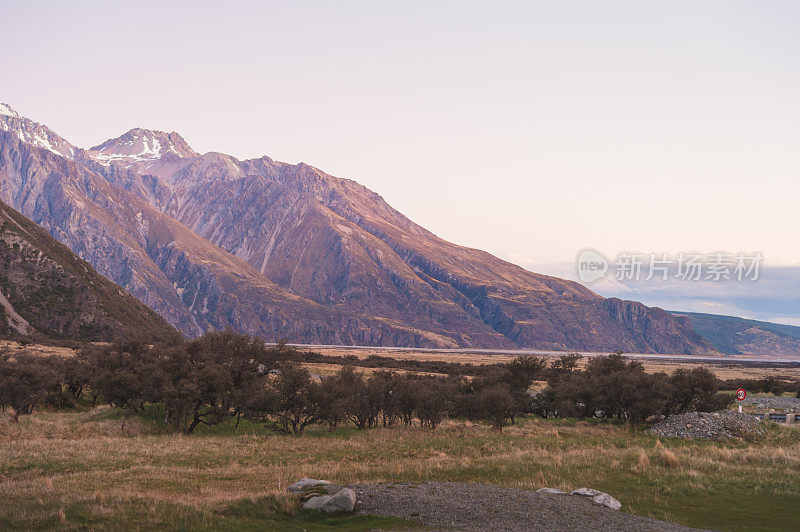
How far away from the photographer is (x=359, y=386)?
4703cm

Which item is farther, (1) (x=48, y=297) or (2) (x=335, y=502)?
(1) (x=48, y=297)

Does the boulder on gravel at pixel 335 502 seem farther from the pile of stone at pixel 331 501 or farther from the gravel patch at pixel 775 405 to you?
the gravel patch at pixel 775 405

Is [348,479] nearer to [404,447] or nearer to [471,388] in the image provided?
[404,447]

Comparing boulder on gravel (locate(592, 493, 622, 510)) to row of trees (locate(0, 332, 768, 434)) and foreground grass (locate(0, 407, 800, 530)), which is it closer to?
foreground grass (locate(0, 407, 800, 530))

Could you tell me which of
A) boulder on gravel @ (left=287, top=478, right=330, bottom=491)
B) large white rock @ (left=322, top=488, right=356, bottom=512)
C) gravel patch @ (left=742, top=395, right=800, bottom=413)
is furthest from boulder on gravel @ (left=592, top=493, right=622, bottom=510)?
gravel patch @ (left=742, top=395, right=800, bottom=413)

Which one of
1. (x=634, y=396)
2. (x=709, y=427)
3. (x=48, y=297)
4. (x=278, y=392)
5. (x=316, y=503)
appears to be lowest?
(x=48, y=297)

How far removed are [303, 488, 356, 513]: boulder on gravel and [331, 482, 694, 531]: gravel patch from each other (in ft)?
1.39

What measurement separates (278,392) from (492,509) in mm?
27409

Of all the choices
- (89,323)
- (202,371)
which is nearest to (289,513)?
(202,371)

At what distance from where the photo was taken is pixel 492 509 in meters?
17.9

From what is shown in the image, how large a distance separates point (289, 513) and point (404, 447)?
16325 millimetres

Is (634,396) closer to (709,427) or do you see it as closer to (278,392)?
(709,427)

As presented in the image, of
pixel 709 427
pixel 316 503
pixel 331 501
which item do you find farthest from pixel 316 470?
pixel 709 427

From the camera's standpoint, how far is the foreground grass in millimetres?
17438
